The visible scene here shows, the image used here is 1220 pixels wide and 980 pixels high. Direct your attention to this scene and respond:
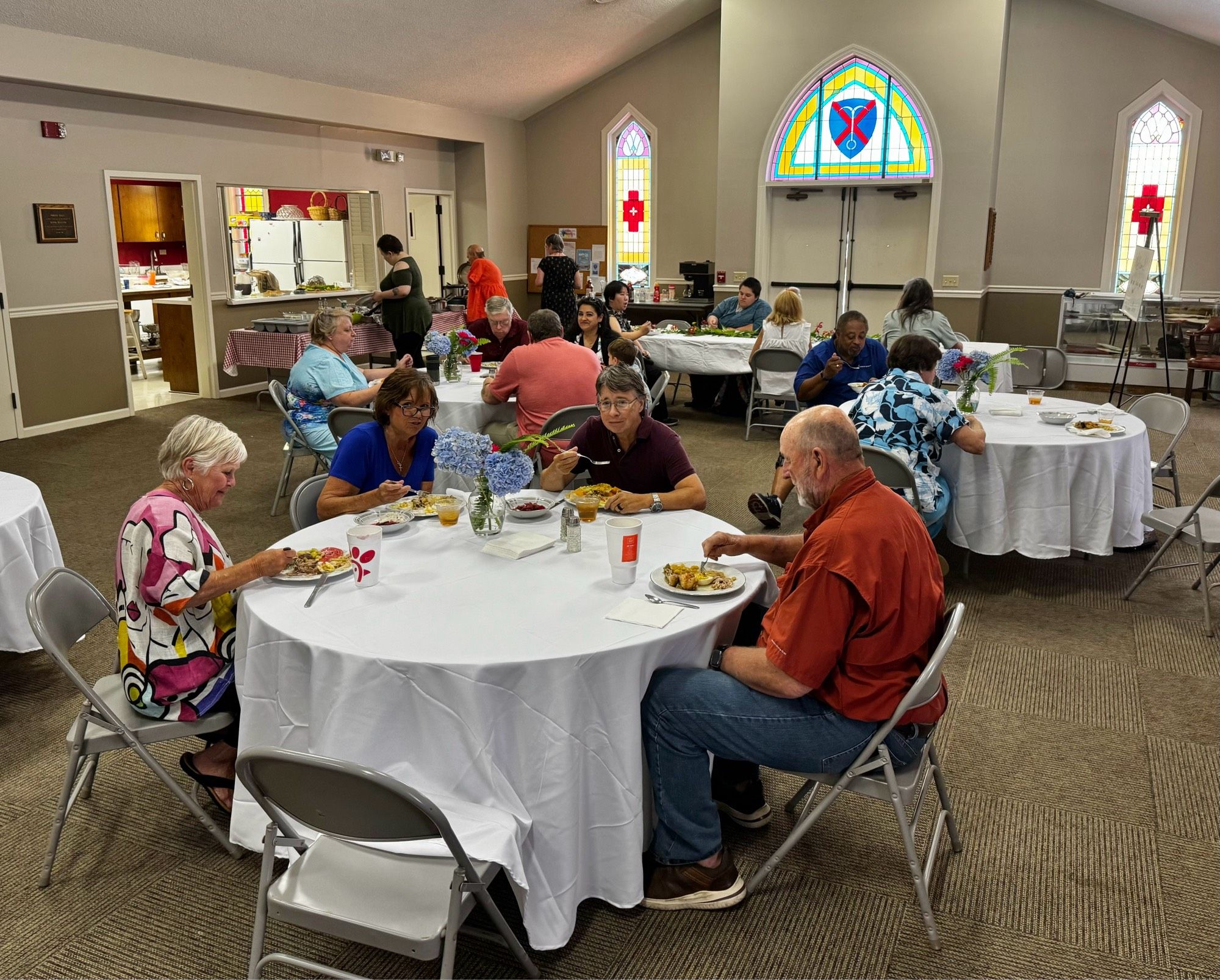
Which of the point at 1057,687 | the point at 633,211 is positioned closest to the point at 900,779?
the point at 1057,687

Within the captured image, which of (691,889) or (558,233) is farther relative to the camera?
(558,233)

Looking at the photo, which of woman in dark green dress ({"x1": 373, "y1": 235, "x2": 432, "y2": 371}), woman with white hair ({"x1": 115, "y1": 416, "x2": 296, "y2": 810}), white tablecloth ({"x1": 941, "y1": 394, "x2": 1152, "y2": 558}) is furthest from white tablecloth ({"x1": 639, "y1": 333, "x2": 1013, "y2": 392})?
woman with white hair ({"x1": 115, "y1": 416, "x2": 296, "y2": 810})

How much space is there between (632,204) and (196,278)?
209 inches

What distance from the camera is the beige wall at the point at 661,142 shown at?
11422 mm

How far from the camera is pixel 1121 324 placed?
10281 millimetres

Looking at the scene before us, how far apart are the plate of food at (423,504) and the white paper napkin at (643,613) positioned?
0.92m

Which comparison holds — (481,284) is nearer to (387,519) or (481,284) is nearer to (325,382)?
(325,382)

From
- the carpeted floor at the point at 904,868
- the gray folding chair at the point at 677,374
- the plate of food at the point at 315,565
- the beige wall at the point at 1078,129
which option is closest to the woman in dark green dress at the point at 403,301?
the gray folding chair at the point at 677,374

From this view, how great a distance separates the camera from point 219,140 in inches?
363

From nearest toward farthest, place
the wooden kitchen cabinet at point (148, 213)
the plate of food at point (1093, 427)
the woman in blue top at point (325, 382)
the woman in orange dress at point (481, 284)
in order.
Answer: the plate of food at point (1093, 427), the woman in blue top at point (325, 382), the woman in orange dress at point (481, 284), the wooden kitchen cabinet at point (148, 213)

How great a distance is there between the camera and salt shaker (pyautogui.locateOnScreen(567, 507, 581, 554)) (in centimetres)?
278

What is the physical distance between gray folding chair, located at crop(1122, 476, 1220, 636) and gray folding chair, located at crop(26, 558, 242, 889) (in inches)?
148

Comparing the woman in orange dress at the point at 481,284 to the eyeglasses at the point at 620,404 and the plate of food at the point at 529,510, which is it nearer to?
the eyeglasses at the point at 620,404

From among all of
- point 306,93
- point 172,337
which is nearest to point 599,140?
point 306,93
